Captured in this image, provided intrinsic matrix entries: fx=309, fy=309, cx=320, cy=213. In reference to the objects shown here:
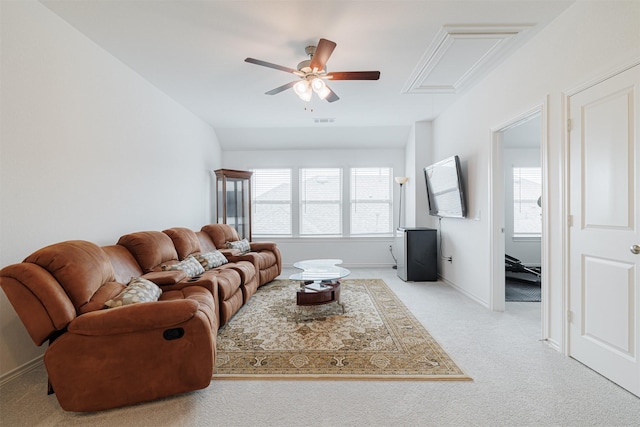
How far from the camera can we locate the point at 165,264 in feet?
10.6

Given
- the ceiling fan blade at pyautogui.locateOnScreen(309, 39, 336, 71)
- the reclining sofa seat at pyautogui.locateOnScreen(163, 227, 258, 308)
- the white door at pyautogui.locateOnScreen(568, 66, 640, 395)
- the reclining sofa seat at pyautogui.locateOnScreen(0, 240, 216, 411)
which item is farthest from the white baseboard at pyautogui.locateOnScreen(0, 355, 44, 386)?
the white door at pyautogui.locateOnScreen(568, 66, 640, 395)

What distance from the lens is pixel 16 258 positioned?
2.22 m

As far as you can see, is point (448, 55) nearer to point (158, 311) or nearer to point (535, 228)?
point (158, 311)

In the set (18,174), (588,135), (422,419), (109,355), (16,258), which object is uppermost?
(588,135)

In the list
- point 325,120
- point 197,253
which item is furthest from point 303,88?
point 325,120

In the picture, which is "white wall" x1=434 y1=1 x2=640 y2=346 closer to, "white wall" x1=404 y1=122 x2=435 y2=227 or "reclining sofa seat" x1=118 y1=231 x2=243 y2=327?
"white wall" x1=404 y1=122 x2=435 y2=227

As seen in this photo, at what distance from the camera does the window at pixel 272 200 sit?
260 inches

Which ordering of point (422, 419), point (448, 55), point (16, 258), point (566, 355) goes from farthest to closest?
1. point (448, 55)
2. point (566, 355)
3. point (16, 258)
4. point (422, 419)

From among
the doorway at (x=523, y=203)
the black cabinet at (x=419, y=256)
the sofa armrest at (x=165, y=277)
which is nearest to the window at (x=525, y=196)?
the doorway at (x=523, y=203)

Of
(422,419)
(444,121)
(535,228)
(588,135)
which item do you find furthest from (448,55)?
(535,228)

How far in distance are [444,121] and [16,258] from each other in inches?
211

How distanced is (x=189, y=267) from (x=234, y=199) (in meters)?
2.60

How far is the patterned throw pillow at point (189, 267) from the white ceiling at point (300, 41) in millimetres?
2137

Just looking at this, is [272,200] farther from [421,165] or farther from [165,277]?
[165,277]
